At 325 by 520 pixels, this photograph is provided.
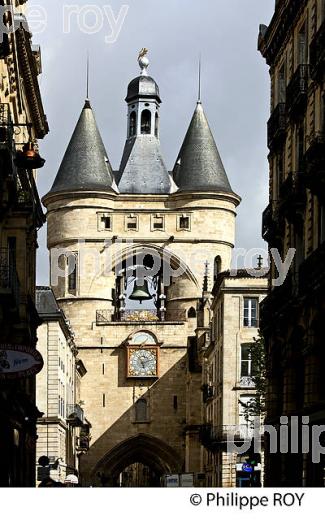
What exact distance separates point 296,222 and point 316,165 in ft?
17.5

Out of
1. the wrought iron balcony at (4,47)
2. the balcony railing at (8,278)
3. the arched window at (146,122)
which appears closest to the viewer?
the wrought iron balcony at (4,47)

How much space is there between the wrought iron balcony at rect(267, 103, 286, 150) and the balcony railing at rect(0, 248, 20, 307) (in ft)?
27.8

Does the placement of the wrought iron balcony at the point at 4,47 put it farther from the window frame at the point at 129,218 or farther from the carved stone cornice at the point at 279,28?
the window frame at the point at 129,218

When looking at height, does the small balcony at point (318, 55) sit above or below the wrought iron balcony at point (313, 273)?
above

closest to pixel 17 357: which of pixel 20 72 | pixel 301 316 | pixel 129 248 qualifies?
pixel 301 316

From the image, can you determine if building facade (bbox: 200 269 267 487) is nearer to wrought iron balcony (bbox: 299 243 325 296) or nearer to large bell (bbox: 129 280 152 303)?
large bell (bbox: 129 280 152 303)

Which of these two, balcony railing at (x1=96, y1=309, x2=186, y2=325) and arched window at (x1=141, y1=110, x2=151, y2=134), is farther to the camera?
arched window at (x1=141, y1=110, x2=151, y2=134)

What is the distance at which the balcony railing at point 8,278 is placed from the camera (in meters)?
31.9

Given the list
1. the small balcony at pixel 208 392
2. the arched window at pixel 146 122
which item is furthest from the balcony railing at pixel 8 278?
the arched window at pixel 146 122

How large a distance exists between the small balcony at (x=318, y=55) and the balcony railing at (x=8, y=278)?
326 inches

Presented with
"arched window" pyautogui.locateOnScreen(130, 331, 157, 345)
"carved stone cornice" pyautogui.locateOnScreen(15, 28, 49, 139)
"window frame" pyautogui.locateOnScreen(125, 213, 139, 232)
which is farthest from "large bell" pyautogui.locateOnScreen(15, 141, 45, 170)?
"window frame" pyautogui.locateOnScreen(125, 213, 139, 232)

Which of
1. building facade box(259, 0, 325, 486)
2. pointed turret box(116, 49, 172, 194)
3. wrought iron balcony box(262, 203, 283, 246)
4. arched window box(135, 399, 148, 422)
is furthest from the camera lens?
pointed turret box(116, 49, 172, 194)

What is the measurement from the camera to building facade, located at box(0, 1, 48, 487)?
105 ft

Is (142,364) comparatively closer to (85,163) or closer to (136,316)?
(136,316)
